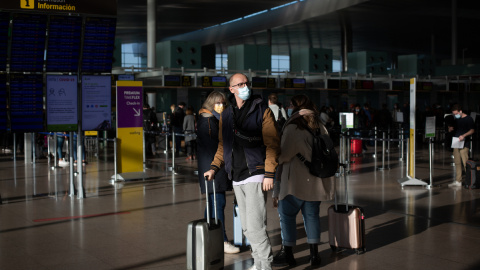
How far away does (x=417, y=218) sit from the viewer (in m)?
8.58

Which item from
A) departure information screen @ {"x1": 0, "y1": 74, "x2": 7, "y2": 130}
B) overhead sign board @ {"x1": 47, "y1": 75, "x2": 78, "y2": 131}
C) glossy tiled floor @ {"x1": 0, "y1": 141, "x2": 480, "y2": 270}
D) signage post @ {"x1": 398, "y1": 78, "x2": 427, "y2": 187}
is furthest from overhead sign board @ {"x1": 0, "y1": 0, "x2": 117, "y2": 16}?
signage post @ {"x1": 398, "y1": 78, "x2": 427, "y2": 187}

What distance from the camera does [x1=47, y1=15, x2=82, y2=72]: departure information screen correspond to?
35.3ft

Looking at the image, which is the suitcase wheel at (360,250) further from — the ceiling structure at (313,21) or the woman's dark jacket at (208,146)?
the ceiling structure at (313,21)

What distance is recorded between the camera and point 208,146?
6.62 m

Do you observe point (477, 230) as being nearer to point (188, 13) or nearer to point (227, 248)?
point (227, 248)

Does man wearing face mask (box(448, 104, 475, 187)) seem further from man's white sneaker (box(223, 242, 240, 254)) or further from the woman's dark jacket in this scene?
the woman's dark jacket

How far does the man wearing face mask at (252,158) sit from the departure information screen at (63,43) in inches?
246

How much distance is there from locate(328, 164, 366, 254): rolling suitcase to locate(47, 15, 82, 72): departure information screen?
6.48 metres

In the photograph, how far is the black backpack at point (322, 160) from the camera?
5871 millimetres

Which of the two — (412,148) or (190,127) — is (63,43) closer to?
(412,148)

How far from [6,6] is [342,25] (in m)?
27.6

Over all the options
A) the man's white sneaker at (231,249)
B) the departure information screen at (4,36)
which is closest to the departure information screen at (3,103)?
the departure information screen at (4,36)

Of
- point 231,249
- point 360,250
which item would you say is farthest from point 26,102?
point 360,250

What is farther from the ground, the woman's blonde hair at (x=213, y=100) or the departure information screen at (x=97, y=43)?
the departure information screen at (x=97, y=43)
